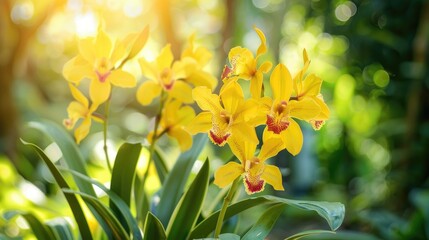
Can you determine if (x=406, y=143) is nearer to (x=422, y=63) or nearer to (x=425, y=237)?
(x=422, y=63)

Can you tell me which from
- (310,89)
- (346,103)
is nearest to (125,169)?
(310,89)

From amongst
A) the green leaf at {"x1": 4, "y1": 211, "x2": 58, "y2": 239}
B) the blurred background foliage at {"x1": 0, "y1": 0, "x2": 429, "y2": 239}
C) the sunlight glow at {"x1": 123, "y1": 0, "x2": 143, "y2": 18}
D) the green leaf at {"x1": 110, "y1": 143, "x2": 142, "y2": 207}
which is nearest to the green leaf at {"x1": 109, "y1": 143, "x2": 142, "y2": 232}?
→ the green leaf at {"x1": 110, "y1": 143, "x2": 142, "y2": 207}

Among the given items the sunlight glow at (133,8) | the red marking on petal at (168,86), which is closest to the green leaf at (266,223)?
the red marking on petal at (168,86)

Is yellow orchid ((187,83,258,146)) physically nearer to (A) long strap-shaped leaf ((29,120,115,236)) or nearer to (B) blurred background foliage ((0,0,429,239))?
(A) long strap-shaped leaf ((29,120,115,236))

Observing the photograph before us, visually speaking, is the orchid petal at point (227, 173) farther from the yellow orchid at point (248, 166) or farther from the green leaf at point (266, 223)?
the green leaf at point (266, 223)

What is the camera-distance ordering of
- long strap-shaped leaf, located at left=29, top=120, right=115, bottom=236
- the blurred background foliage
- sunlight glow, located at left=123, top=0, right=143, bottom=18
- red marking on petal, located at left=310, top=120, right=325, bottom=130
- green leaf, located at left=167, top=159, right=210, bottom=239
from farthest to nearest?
1. sunlight glow, located at left=123, top=0, right=143, bottom=18
2. the blurred background foliage
3. long strap-shaped leaf, located at left=29, top=120, right=115, bottom=236
4. green leaf, located at left=167, top=159, right=210, bottom=239
5. red marking on petal, located at left=310, top=120, right=325, bottom=130

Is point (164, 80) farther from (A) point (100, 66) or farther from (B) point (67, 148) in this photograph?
(B) point (67, 148)

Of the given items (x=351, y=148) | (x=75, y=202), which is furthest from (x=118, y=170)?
(x=351, y=148)
